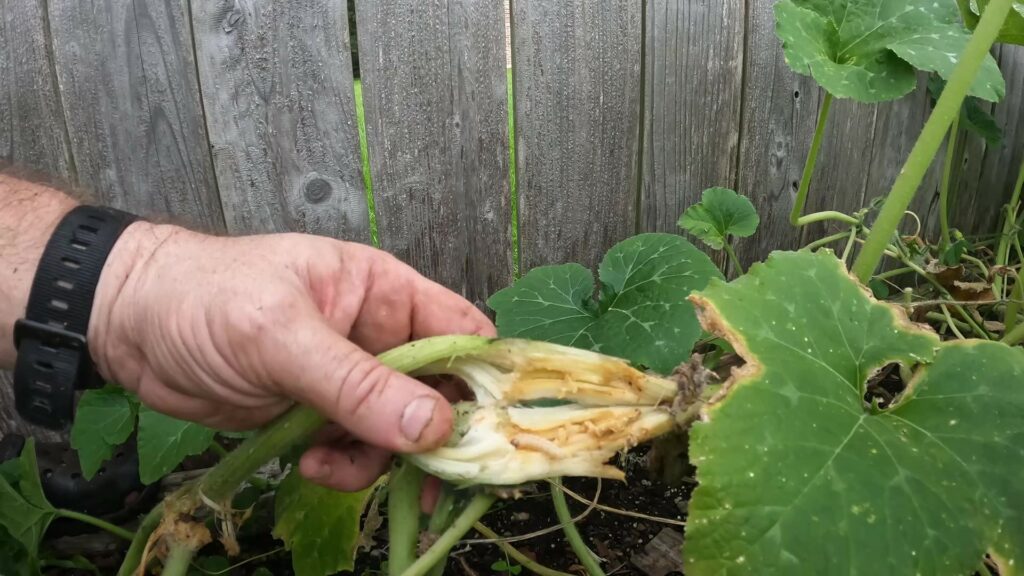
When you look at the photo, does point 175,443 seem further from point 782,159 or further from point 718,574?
point 782,159

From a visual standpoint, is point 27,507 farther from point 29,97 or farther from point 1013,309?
point 1013,309

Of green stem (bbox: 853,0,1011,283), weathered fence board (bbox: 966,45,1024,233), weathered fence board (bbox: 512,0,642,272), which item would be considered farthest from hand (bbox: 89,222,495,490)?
weathered fence board (bbox: 966,45,1024,233)

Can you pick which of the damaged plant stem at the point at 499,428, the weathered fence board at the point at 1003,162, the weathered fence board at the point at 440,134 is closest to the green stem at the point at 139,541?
the damaged plant stem at the point at 499,428

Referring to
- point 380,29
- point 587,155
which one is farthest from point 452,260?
point 380,29

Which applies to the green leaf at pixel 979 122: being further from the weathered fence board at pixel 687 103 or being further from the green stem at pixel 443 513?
the green stem at pixel 443 513

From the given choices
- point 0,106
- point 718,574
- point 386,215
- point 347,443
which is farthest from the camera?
point 386,215

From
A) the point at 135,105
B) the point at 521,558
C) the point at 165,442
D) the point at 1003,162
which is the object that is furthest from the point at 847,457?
the point at 1003,162
